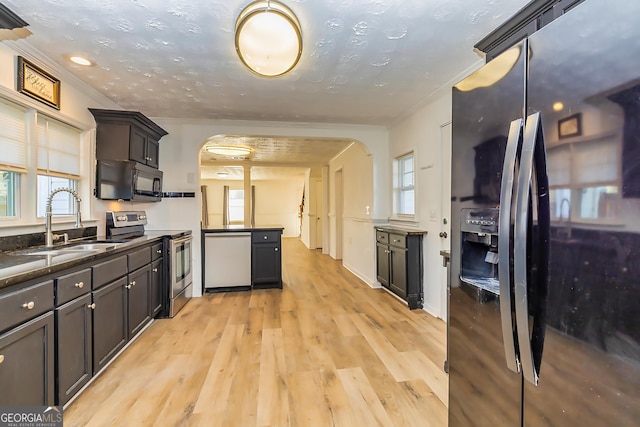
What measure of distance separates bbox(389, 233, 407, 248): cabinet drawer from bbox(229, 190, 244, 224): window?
936cm

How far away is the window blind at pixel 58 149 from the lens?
2.54 metres

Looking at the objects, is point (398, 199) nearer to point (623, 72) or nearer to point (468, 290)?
point (468, 290)

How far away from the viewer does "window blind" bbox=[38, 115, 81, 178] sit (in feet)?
8.34

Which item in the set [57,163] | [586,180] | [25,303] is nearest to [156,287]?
[57,163]

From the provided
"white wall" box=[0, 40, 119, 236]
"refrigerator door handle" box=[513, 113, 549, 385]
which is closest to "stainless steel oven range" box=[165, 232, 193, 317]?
"white wall" box=[0, 40, 119, 236]

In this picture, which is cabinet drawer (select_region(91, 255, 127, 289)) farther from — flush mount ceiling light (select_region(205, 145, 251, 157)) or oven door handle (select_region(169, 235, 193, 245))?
flush mount ceiling light (select_region(205, 145, 251, 157))

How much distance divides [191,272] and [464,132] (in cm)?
386

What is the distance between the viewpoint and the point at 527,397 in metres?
0.93

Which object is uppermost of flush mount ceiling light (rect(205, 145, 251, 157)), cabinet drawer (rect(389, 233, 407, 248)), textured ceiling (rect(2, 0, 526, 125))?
textured ceiling (rect(2, 0, 526, 125))

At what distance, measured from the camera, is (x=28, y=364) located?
1.46 metres

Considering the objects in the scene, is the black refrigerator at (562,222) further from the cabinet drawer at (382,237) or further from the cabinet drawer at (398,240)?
the cabinet drawer at (382,237)

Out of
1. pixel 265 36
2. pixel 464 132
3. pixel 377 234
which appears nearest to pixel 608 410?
pixel 464 132

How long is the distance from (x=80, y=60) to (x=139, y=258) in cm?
172

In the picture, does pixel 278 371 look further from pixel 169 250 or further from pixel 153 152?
pixel 153 152
